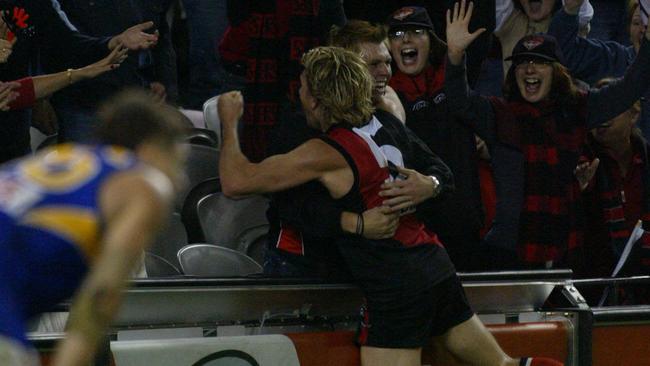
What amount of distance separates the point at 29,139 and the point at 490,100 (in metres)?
2.36

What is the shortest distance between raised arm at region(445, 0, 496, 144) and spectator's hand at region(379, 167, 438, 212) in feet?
3.48

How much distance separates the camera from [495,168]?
659 centimetres

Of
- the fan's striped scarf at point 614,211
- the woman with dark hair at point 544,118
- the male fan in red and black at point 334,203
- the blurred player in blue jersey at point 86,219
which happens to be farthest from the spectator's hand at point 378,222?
the fan's striped scarf at point 614,211

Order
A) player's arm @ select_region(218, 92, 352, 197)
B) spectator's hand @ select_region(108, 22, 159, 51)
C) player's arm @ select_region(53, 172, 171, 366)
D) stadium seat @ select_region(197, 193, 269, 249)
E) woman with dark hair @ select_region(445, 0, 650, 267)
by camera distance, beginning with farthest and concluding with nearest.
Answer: woman with dark hair @ select_region(445, 0, 650, 267) < stadium seat @ select_region(197, 193, 269, 249) < spectator's hand @ select_region(108, 22, 159, 51) < player's arm @ select_region(218, 92, 352, 197) < player's arm @ select_region(53, 172, 171, 366)

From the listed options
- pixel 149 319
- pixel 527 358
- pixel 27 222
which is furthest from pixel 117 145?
pixel 527 358

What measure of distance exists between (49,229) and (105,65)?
279cm

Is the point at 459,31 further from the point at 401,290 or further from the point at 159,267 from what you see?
the point at 159,267

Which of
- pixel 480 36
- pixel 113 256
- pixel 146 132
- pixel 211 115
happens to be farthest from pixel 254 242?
pixel 113 256

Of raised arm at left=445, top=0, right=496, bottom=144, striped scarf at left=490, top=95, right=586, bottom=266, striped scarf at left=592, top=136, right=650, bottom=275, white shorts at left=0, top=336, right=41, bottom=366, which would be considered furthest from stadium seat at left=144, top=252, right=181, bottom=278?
striped scarf at left=592, top=136, right=650, bottom=275

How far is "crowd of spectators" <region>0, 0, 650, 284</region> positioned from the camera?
609cm

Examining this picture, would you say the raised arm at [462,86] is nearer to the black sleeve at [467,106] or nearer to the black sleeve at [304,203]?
the black sleeve at [467,106]

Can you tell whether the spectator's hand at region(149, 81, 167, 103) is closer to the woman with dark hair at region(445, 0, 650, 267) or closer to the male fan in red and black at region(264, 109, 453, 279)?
the male fan in red and black at region(264, 109, 453, 279)

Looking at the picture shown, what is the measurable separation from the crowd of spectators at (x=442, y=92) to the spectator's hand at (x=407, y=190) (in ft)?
0.93

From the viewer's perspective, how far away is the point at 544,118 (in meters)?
6.66
